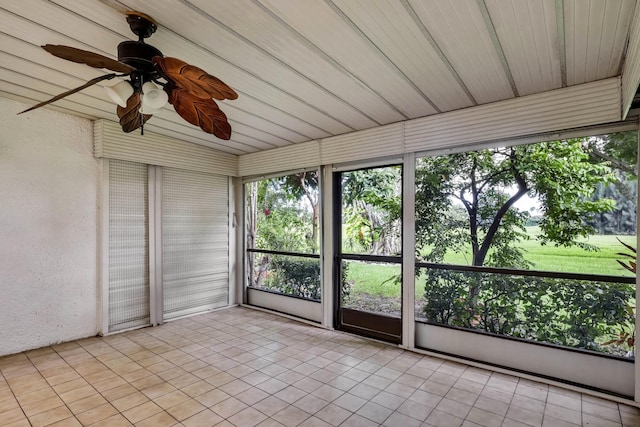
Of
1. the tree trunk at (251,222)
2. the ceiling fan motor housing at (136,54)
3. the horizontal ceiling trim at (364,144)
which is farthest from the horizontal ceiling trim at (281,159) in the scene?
the ceiling fan motor housing at (136,54)

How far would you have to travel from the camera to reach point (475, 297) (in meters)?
3.28

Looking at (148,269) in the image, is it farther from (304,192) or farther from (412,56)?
(412,56)

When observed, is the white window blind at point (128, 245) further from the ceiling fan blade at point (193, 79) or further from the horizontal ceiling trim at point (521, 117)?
the horizontal ceiling trim at point (521, 117)

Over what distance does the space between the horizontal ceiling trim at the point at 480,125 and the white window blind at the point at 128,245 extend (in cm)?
206

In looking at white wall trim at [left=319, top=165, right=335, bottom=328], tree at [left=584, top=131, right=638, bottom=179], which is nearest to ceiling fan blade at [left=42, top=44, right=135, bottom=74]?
white wall trim at [left=319, top=165, right=335, bottom=328]

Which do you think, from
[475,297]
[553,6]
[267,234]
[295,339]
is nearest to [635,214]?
[475,297]

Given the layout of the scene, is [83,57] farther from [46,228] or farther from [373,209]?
[373,209]

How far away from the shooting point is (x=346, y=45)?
2.06 metres

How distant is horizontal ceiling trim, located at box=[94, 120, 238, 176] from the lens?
12.2 feet

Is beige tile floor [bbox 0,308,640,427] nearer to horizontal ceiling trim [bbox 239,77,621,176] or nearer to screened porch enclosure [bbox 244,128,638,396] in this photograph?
screened porch enclosure [bbox 244,128,638,396]

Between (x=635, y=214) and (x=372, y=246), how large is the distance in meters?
2.38

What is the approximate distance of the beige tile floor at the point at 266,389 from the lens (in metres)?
2.28

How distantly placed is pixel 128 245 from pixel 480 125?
4.21 m

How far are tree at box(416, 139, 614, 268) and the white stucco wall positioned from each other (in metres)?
3.80
